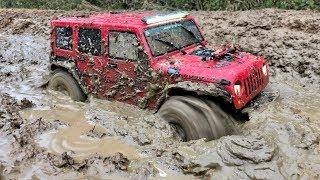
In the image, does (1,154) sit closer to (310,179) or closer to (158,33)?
(158,33)

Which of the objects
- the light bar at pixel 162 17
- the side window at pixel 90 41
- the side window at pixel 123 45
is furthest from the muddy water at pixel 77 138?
the light bar at pixel 162 17

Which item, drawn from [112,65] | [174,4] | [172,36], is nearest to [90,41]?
[112,65]

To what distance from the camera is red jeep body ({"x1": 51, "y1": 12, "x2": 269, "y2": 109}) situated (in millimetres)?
5477

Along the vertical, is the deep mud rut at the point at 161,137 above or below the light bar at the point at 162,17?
below

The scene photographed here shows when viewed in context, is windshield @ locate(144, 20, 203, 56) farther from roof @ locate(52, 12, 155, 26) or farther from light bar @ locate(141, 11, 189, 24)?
roof @ locate(52, 12, 155, 26)

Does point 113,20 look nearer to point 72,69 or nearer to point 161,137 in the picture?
point 72,69

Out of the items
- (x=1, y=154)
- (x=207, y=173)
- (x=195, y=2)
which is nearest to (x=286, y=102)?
(x=207, y=173)

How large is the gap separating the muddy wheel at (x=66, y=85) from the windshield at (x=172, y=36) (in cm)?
193

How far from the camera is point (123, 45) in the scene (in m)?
6.32

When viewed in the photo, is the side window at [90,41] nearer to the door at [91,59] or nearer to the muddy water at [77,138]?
the door at [91,59]

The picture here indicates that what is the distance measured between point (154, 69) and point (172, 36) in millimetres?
768

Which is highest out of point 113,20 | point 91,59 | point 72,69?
point 113,20

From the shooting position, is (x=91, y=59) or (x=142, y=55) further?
(x=91, y=59)

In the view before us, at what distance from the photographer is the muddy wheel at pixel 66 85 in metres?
7.38
